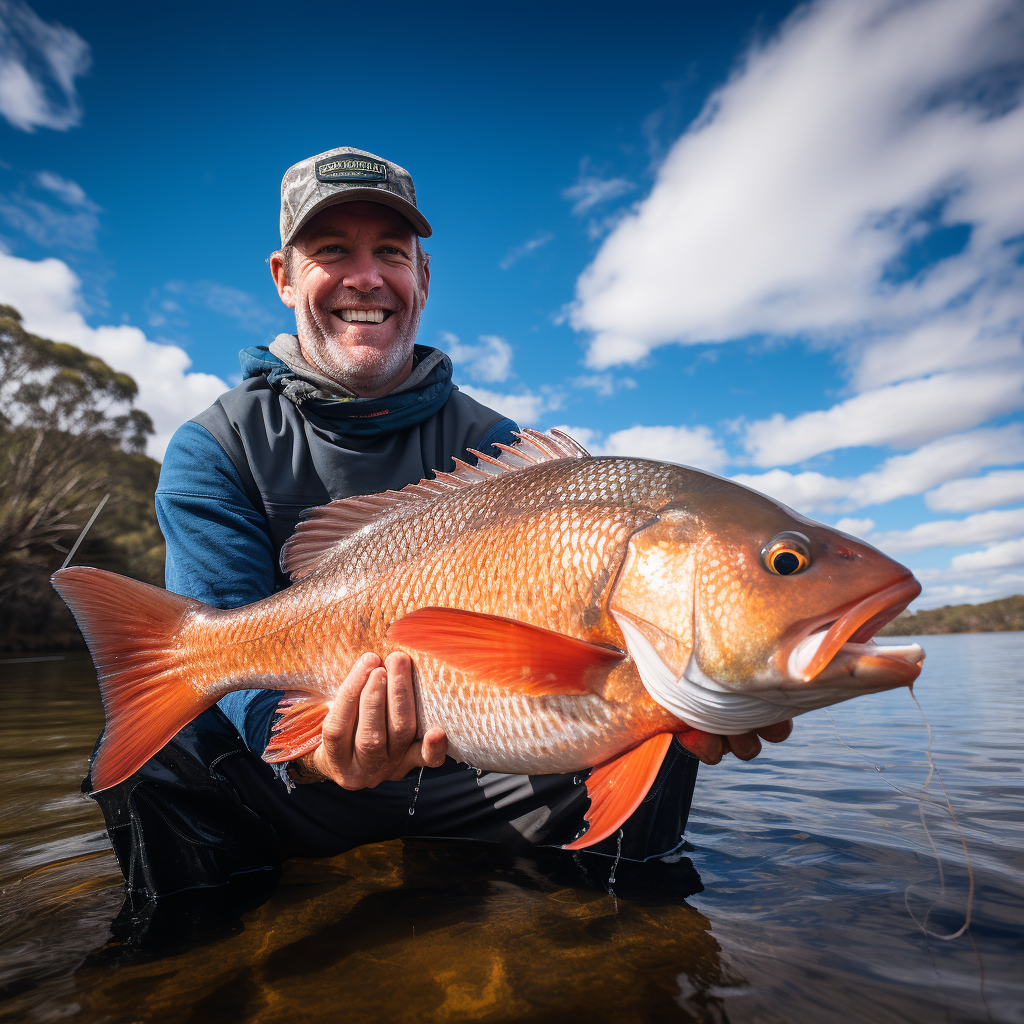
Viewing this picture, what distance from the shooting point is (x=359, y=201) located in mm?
3420

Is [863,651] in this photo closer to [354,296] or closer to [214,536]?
[214,536]

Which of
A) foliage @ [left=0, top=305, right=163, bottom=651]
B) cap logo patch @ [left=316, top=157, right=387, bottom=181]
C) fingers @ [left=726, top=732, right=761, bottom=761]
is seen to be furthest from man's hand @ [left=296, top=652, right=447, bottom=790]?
foliage @ [left=0, top=305, right=163, bottom=651]

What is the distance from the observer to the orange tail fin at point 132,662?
218 cm

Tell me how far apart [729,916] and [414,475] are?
2.32 metres

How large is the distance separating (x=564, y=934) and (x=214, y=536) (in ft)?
7.00

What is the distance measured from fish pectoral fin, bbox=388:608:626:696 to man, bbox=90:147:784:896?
0.28m

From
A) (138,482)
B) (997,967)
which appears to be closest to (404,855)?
(997,967)

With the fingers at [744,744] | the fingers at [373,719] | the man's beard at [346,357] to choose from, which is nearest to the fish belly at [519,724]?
the fingers at [373,719]

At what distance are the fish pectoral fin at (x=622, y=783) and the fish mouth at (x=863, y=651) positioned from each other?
1.49 ft

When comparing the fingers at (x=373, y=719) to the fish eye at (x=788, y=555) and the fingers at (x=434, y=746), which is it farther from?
the fish eye at (x=788, y=555)

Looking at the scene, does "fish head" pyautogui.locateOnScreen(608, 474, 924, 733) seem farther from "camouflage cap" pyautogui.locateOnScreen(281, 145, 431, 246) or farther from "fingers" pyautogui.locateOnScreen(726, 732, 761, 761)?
"camouflage cap" pyautogui.locateOnScreen(281, 145, 431, 246)

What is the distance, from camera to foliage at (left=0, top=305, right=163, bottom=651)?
22.5 metres

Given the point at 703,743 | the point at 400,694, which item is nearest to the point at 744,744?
the point at 703,743

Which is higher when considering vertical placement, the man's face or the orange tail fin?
the man's face
